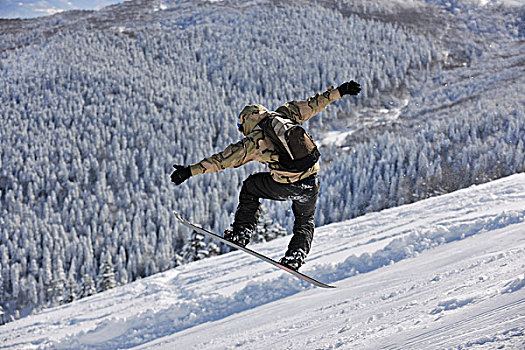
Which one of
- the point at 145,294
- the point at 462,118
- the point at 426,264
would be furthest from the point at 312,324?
the point at 462,118

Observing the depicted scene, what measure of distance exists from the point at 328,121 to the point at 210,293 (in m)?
111

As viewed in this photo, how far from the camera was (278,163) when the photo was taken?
16.8 ft

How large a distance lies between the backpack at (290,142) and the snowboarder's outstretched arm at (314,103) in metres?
0.46

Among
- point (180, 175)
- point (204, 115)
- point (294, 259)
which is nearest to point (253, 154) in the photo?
point (180, 175)

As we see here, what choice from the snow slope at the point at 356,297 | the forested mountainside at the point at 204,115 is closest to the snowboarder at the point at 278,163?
the snow slope at the point at 356,297

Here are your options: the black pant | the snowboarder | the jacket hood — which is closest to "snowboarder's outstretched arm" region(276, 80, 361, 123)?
the snowboarder

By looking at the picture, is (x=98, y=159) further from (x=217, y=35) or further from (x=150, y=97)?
(x=217, y=35)

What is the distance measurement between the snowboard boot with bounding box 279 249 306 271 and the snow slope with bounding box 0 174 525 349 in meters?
1.11

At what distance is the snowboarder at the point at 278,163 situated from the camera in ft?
16.1

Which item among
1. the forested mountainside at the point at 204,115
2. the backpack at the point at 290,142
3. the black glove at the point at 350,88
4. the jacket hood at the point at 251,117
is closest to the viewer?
the backpack at the point at 290,142

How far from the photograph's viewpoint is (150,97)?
147 metres

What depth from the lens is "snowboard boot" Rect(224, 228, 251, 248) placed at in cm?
573

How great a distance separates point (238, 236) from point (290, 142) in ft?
5.30

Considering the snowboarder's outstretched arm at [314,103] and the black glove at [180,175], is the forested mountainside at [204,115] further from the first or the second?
the black glove at [180,175]
